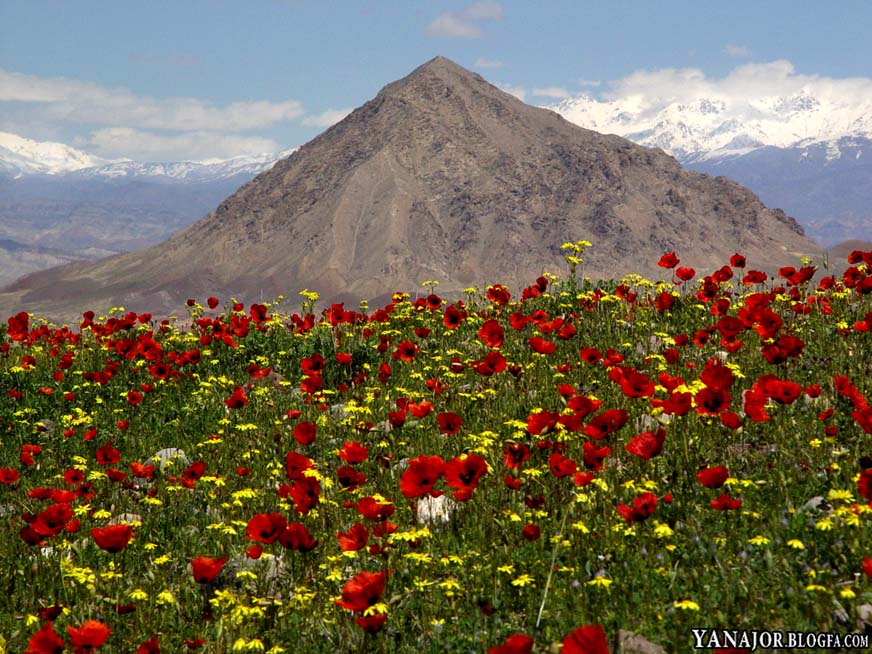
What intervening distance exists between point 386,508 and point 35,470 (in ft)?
16.7

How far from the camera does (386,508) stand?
14.9 feet

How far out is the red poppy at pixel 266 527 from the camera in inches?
166

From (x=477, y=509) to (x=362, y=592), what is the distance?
7.66 feet

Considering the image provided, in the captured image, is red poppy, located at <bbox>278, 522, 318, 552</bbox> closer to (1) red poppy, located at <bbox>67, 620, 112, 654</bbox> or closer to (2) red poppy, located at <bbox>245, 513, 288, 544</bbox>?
(2) red poppy, located at <bbox>245, 513, 288, 544</bbox>

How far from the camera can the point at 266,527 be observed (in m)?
4.25

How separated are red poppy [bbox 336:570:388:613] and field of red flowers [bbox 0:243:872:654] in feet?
0.03

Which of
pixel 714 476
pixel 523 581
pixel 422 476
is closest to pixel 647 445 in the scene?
pixel 714 476

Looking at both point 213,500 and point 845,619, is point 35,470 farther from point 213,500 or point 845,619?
point 845,619

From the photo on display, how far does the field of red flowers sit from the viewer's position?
416cm

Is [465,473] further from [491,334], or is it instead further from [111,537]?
[491,334]

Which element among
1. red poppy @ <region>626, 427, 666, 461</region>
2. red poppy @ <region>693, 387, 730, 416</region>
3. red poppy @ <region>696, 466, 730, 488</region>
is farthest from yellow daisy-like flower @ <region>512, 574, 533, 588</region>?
red poppy @ <region>693, 387, 730, 416</region>

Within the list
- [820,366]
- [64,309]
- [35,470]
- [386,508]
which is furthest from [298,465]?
[64,309]

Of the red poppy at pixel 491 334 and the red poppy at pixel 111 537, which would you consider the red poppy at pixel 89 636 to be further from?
the red poppy at pixel 491 334

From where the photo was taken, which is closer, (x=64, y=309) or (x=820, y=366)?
(x=820, y=366)
